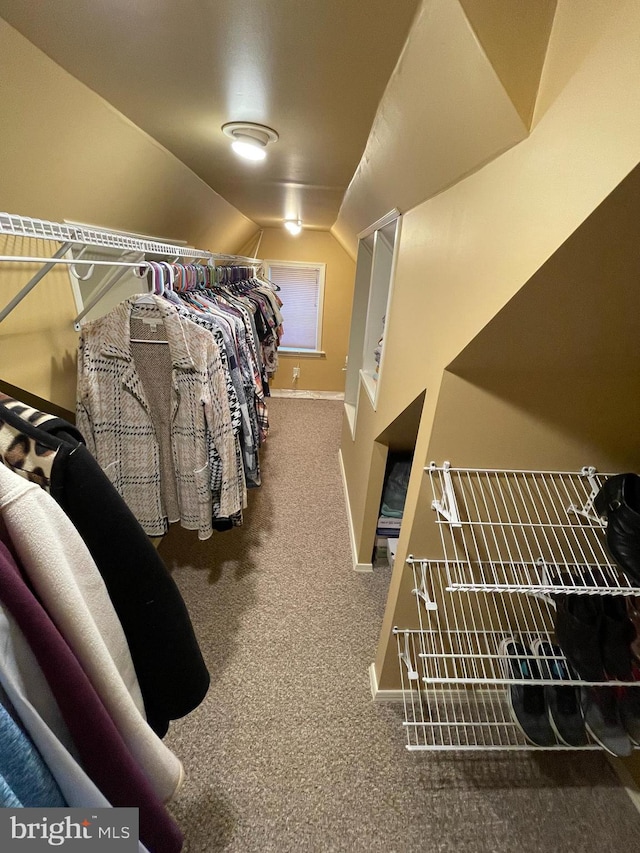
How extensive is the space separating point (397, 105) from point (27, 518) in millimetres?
1149

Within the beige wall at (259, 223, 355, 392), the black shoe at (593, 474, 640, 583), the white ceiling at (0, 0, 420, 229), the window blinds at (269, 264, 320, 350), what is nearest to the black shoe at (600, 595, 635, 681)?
the black shoe at (593, 474, 640, 583)

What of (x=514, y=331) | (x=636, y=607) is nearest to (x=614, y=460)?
(x=636, y=607)

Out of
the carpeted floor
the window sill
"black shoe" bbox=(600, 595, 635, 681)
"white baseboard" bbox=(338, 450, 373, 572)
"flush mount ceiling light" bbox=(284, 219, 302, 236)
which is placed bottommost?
the carpeted floor

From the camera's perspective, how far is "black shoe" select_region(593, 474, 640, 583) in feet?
2.86

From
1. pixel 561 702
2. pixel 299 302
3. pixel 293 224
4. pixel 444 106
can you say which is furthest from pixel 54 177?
pixel 299 302

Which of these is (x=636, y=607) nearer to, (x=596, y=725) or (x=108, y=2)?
(x=596, y=725)

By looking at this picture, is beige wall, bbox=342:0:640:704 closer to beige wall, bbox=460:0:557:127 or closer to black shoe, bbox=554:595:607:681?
beige wall, bbox=460:0:557:127

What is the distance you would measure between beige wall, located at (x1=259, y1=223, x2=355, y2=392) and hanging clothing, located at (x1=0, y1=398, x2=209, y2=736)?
3.97 metres

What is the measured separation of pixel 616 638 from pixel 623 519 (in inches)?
16.2

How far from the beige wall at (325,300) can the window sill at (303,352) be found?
0.04 meters

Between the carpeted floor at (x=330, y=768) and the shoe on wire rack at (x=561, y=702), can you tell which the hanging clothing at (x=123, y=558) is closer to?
the carpeted floor at (x=330, y=768)

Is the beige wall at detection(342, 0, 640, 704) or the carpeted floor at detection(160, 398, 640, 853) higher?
the beige wall at detection(342, 0, 640, 704)

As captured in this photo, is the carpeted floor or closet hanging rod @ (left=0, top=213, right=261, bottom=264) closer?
closet hanging rod @ (left=0, top=213, right=261, bottom=264)

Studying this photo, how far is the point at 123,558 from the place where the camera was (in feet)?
2.02
